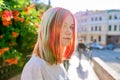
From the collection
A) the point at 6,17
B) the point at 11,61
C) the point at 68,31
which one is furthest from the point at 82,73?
the point at 68,31

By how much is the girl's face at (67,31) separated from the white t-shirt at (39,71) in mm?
179

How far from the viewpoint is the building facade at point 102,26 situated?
58438mm

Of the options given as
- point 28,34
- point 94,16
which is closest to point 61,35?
point 28,34

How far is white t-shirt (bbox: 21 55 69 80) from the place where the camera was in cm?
177

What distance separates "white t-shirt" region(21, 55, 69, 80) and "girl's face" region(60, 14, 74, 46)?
179mm

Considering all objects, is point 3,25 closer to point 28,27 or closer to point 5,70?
point 28,27

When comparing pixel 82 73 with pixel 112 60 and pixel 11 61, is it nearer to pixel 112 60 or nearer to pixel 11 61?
pixel 11 61

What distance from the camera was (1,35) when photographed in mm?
4223

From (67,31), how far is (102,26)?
2364 inches

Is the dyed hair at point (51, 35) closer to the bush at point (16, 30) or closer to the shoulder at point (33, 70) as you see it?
the shoulder at point (33, 70)

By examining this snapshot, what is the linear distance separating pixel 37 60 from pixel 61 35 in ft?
0.73

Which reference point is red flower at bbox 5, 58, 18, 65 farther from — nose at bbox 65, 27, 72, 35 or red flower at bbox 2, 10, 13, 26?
nose at bbox 65, 27, 72, 35

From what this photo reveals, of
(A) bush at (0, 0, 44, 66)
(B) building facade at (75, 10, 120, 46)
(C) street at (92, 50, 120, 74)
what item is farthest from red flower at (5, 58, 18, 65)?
(B) building facade at (75, 10, 120, 46)

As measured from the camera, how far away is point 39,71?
1.77m
